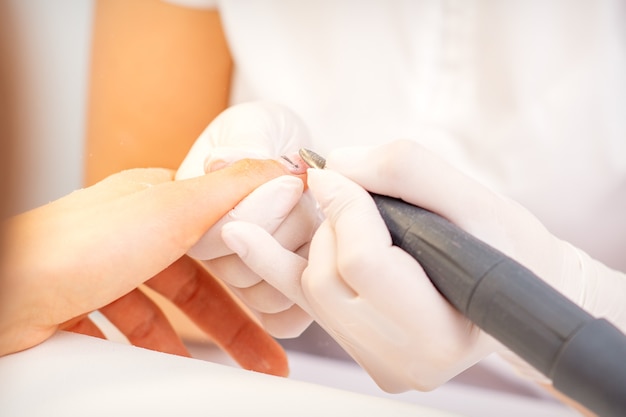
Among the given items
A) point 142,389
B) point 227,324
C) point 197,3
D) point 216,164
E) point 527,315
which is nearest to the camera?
point 527,315

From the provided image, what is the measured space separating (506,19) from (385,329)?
1.59 ft

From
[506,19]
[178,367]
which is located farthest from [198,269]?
[506,19]

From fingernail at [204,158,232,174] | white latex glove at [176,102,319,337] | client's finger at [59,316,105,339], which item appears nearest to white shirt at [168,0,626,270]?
white latex glove at [176,102,319,337]

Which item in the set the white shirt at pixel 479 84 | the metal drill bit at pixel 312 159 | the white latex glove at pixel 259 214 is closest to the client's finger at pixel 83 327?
the white latex glove at pixel 259 214

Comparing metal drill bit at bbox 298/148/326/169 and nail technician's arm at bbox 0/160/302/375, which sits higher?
metal drill bit at bbox 298/148/326/169

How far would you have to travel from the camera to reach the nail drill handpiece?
310 mm

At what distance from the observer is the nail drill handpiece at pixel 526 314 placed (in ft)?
1.02

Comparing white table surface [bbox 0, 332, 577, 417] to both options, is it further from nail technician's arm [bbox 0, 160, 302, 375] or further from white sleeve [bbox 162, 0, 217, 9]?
white sleeve [bbox 162, 0, 217, 9]

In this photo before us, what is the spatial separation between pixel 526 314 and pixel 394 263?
0.10 metres

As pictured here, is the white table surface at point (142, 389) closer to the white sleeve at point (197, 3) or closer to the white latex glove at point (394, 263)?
the white latex glove at point (394, 263)

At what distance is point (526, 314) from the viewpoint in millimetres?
338

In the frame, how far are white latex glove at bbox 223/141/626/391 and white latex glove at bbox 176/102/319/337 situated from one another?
0.03 metres

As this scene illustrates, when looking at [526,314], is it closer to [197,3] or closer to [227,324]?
[227,324]

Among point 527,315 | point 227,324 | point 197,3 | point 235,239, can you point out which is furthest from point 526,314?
point 197,3
